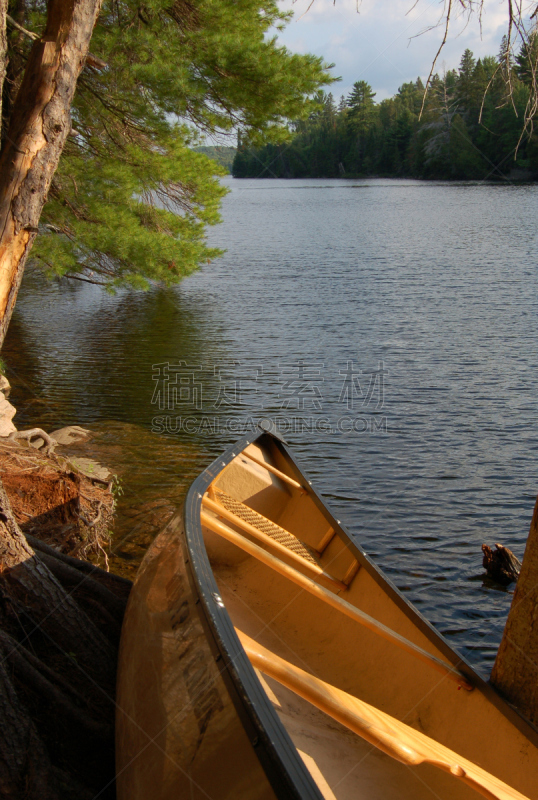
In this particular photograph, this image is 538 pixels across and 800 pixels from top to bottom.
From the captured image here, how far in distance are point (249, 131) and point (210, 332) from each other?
607 centimetres

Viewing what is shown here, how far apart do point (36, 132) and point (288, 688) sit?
328 cm

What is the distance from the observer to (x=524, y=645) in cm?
271

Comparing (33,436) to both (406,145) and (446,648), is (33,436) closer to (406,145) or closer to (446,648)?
(446,648)

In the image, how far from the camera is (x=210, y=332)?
15211mm

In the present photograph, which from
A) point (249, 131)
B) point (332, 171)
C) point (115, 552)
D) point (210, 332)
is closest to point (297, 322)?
point (210, 332)

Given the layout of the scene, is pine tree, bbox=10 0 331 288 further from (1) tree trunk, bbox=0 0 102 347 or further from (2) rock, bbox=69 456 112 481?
(1) tree trunk, bbox=0 0 102 347

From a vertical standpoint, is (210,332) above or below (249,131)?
below

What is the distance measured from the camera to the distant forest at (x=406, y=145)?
59.3 m

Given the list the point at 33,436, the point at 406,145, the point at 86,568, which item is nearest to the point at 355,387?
the point at 33,436

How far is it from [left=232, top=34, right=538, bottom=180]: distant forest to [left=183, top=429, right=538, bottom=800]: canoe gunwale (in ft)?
157

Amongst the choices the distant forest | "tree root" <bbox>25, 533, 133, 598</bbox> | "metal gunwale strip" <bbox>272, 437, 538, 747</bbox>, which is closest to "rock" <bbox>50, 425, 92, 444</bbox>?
"tree root" <bbox>25, 533, 133, 598</bbox>

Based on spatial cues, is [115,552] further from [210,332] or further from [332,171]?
[332,171]

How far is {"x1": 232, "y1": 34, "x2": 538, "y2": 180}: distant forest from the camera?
195ft

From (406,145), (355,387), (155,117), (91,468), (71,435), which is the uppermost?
(406,145)
